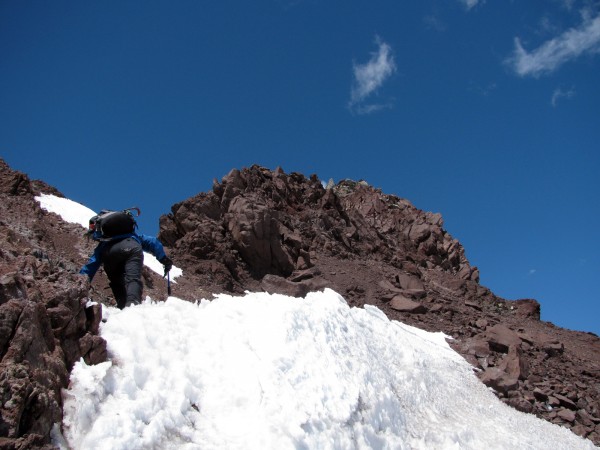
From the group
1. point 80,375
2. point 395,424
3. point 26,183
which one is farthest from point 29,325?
point 26,183

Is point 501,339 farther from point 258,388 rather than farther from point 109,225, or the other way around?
point 109,225

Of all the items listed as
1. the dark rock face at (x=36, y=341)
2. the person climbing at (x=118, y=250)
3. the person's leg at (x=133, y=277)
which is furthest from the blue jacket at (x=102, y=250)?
the dark rock face at (x=36, y=341)

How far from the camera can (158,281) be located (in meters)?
18.6

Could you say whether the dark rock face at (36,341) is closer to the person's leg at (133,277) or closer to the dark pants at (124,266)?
the person's leg at (133,277)

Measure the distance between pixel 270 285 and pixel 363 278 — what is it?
794 cm

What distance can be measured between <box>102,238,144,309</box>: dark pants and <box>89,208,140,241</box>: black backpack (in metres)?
0.19

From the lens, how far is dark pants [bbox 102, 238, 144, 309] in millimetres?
8341

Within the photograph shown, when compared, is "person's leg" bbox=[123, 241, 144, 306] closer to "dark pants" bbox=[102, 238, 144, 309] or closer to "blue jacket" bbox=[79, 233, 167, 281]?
"dark pants" bbox=[102, 238, 144, 309]

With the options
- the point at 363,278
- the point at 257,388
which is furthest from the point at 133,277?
the point at 363,278

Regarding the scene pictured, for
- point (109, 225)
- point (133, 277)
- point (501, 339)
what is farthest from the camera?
point (501, 339)

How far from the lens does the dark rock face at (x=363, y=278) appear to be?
1664cm

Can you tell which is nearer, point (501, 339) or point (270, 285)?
point (501, 339)

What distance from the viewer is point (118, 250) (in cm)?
870

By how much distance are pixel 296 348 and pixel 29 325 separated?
4199 millimetres
